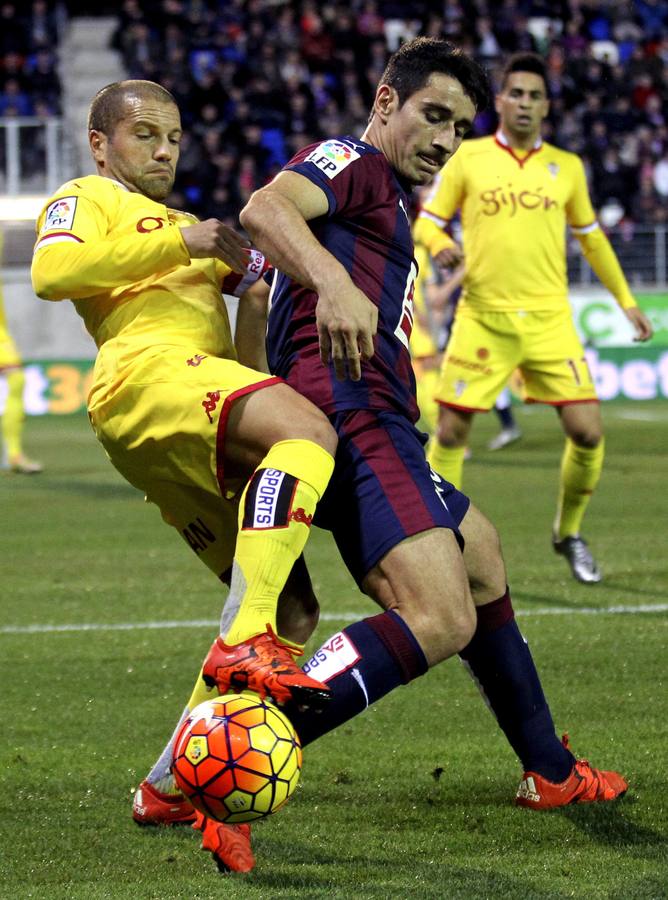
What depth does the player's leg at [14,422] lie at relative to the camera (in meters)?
12.2

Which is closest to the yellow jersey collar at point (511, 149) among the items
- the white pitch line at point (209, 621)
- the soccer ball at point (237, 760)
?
the white pitch line at point (209, 621)

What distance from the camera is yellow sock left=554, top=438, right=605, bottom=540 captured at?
736 centimetres

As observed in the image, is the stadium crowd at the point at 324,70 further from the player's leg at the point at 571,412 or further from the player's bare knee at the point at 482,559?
the player's bare knee at the point at 482,559

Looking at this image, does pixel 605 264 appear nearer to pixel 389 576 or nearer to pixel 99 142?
pixel 99 142

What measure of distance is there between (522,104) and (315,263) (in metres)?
4.61

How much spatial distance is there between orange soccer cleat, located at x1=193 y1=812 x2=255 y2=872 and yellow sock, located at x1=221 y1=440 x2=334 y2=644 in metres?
0.54

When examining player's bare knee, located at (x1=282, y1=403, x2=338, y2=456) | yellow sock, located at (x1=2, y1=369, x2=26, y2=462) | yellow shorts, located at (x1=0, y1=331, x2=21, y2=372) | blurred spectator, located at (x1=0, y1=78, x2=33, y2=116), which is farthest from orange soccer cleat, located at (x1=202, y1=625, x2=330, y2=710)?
blurred spectator, located at (x1=0, y1=78, x2=33, y2=116)

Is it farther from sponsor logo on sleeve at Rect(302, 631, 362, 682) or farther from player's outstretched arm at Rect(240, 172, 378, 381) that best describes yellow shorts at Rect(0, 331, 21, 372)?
sponsor logo on sleeve at Rect(302, 631, 362, 682)

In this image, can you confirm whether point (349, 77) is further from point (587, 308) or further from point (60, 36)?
point (587, 308)

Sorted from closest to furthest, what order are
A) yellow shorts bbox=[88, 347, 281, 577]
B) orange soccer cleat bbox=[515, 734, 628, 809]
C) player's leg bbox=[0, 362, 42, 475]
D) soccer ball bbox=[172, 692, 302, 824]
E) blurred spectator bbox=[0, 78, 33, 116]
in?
soccer ball bbox=[172, 692, 302, 824] → yellow shorts bbox=[88, 347, 281, 577] → orange soccer cleat bbox=[515, 734, 628, 809] → player's leg bbox=[0, 362, 42, 475] → blurred spectator bbox=[0, 78, 33, 116]

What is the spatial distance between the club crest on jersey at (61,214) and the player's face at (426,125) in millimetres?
832

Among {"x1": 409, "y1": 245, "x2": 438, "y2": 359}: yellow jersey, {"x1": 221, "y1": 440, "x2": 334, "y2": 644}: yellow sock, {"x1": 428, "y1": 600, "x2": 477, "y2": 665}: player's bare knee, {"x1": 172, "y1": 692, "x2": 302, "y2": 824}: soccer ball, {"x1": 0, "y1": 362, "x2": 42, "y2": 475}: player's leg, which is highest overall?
{"x1": 221, "y1": 440, "x2": 334, "y2": 644}: yellow sock

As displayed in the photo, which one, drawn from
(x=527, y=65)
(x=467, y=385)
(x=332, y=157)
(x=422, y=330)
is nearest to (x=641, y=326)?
(x=467, y=385)

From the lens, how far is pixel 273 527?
330cm
